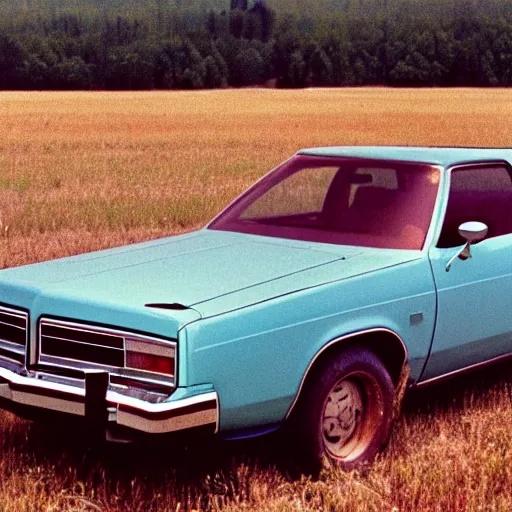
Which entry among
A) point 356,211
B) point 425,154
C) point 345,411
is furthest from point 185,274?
point 425,154

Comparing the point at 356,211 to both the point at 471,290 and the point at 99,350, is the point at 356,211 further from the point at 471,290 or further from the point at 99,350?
the point at 99,350

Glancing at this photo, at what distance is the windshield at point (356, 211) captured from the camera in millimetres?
5379

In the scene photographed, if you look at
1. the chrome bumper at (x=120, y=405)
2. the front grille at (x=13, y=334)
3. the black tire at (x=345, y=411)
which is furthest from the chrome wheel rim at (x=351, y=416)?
the front grille at (x=13, y=334)

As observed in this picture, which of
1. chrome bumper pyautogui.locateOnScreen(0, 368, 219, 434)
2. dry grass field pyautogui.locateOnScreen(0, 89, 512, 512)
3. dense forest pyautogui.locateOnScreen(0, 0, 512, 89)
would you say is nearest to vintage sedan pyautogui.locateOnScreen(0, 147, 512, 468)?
chrome bumper pyautogui.locateOnScreen(0, 368, 219, 434)

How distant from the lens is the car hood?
173 inches

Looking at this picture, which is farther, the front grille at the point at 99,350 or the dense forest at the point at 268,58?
the dense forest at the point at 268,58

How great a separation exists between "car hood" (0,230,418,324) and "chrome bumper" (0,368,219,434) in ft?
1.00

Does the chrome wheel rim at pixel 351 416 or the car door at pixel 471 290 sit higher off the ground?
the car door at pixel 471 290

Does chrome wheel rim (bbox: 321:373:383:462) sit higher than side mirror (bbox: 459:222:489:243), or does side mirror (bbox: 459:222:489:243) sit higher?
side mirror (bbox: 459:222:489:243)

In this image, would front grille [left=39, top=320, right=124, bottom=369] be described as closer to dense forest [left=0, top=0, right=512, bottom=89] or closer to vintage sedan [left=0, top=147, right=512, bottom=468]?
vintage sedan [left=0, top=147, right=512, bottom=468]

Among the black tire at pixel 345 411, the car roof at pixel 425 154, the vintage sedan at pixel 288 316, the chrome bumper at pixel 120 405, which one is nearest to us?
the chrome bumper at pixel 120 405

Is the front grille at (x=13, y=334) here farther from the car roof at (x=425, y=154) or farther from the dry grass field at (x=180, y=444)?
the car roof at (x=425, y=154)

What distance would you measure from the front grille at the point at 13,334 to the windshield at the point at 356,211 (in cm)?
150

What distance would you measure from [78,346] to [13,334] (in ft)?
1.40
